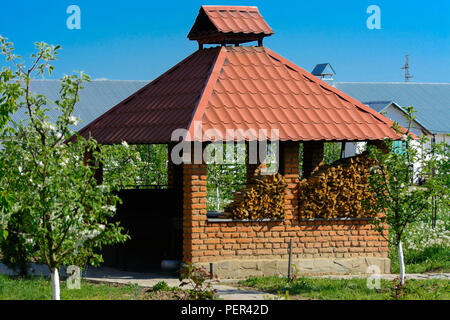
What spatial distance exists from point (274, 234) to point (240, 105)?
2646 millimetres

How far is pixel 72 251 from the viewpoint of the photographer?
30.5 ft

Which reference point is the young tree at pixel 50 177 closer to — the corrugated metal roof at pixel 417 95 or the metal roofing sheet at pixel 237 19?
the metal roofing sheet at pixel 237 19

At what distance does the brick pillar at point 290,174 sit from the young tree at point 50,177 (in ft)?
17.8

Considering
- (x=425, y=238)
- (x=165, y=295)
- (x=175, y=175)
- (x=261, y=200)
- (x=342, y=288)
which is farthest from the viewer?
(x=175, y=175)

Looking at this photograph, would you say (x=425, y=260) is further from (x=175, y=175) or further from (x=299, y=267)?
(x=175, y=175)

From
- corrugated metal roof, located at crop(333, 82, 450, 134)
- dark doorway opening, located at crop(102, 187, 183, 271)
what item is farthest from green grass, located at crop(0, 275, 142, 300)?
corrugated metal roof, located at crop(333, 82, 450, 134)

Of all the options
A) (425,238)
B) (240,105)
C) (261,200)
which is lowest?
(425,238)

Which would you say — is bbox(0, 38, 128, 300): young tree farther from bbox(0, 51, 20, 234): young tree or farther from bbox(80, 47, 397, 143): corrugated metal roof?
bbox(80, 47, 397, 143): corrugated metal roof

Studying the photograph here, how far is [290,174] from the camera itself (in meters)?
14.1

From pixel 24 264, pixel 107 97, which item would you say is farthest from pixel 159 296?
pixel 107 97

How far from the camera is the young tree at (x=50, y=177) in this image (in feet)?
28.8

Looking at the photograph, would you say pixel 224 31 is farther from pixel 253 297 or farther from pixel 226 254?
pixel 253 297

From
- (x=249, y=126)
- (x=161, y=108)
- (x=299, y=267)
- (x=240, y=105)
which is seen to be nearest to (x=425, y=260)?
(x=299, y=267)

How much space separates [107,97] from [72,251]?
32.8 m
